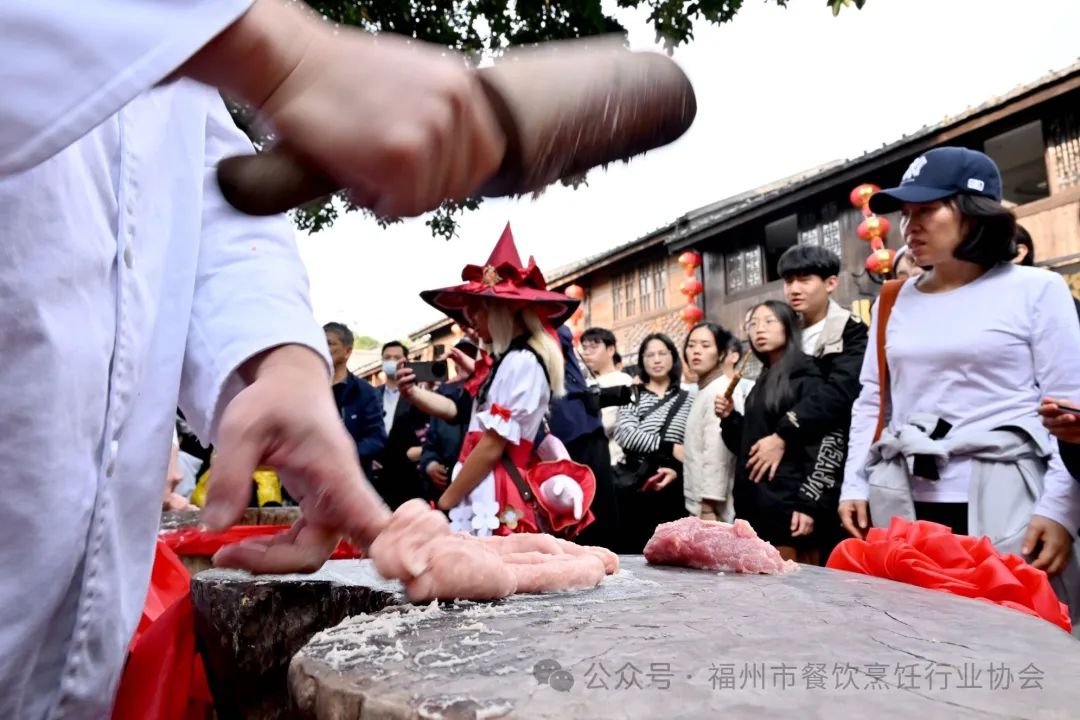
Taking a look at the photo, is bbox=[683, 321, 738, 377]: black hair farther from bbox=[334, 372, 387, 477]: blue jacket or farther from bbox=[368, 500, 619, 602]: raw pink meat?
bbox=[368, 500, 619, 602]: raw pink meat

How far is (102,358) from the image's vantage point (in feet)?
3.03

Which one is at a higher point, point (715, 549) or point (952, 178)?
point (952, 178)

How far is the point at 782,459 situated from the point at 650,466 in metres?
1.73

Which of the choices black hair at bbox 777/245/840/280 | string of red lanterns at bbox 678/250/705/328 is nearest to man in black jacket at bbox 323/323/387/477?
black hair at bbox 777/245/840/280

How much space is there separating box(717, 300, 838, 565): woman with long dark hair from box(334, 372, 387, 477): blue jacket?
A: 117 inches

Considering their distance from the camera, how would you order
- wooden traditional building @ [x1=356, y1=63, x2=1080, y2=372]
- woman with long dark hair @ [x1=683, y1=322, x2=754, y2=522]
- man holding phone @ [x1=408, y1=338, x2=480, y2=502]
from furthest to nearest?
wooden traditional building @ [x1=356, y1=63, x2=1080, y2=372]
man holding phone @ [x1=408, y1=338, x2=480, y2=502]
woman with long dark hair @ [x1=683, y1=322, x2=754, y2=522]

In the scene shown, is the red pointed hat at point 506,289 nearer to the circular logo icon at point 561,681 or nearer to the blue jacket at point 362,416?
the blue jacket at point 362,416

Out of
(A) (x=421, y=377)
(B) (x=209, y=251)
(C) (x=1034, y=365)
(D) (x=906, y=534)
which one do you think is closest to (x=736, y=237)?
(A) (x=421, y=377)

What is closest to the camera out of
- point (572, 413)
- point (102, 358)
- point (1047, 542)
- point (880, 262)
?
point (102, 358)

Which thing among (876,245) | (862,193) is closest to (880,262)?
(876,245)

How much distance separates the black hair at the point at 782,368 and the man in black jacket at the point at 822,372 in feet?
0.25

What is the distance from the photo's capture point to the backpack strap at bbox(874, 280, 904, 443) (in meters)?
3.04

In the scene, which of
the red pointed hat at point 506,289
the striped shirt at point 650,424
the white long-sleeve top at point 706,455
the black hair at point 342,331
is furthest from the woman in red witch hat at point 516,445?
the black hair at point 342,331

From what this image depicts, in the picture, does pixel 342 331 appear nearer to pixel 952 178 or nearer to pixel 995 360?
pixel 952 178
